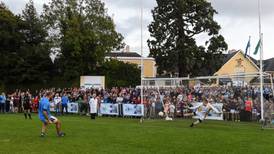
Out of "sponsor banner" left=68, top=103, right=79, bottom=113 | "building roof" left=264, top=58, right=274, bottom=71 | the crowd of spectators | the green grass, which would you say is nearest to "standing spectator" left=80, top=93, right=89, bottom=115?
the crowd of spectators

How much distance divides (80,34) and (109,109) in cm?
2852

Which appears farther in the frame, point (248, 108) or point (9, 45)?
point (9, 45)

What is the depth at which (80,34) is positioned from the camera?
65125mm

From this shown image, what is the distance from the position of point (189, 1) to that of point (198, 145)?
49079 millimetres

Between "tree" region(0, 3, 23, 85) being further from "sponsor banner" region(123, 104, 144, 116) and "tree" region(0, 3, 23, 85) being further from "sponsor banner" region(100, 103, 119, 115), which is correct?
"sponsor banner" region(123, 104, 144, 116)

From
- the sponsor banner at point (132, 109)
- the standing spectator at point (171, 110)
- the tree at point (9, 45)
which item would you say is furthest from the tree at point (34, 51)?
the standing spectator at point (171, 110)

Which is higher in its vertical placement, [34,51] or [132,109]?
[34,51]

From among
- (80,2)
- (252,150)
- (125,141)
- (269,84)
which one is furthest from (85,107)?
(80,2)

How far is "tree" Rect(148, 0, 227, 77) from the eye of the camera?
6316 centimetres

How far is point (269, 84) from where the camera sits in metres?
33.1

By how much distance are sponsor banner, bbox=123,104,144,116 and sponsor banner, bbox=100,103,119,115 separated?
3.10ft

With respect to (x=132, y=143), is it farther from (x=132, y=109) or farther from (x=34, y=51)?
(x=34, y=51)

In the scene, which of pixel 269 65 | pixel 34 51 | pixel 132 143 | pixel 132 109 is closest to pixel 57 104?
pixel 132 109

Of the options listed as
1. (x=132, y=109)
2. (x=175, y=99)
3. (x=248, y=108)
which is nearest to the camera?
(x=248, y=108)
